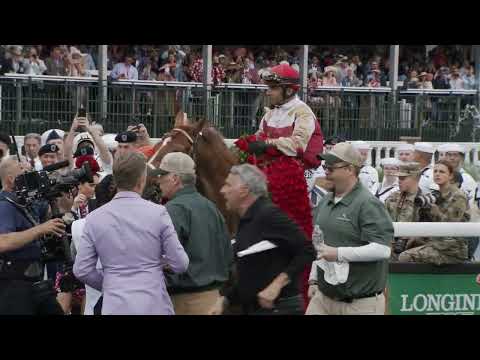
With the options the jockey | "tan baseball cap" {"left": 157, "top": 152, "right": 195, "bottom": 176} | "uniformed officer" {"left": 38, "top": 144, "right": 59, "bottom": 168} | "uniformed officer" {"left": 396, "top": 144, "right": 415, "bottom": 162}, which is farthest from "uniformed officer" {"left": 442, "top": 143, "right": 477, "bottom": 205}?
"tan baseball cap" {"left": 157, "top": 152, "right": 195, "bottom": 176}

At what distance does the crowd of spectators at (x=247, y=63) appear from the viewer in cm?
1747

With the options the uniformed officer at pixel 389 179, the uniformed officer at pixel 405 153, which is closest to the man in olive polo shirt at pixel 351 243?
the uniformed officer at pixel 389 179

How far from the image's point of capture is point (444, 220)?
8945 mm

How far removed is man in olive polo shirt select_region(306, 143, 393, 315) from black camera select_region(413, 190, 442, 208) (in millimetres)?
1853

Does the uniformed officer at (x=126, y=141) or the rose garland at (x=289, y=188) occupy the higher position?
the uniformed officer at (x=126, y=141)

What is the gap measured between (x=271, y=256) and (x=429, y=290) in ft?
9.12

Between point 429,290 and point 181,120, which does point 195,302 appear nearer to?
point 429,290

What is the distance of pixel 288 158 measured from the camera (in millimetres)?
8508

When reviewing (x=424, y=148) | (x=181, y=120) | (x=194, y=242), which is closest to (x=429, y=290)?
(x=181, y=120)

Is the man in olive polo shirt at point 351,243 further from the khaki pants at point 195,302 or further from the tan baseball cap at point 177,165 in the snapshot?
the tan baseball cap at point 177,165

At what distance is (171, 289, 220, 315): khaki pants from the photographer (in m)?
6.96

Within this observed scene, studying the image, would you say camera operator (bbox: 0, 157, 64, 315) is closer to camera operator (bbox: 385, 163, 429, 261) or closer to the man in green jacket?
the man in green jacket

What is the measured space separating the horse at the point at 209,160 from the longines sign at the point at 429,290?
1.43m
